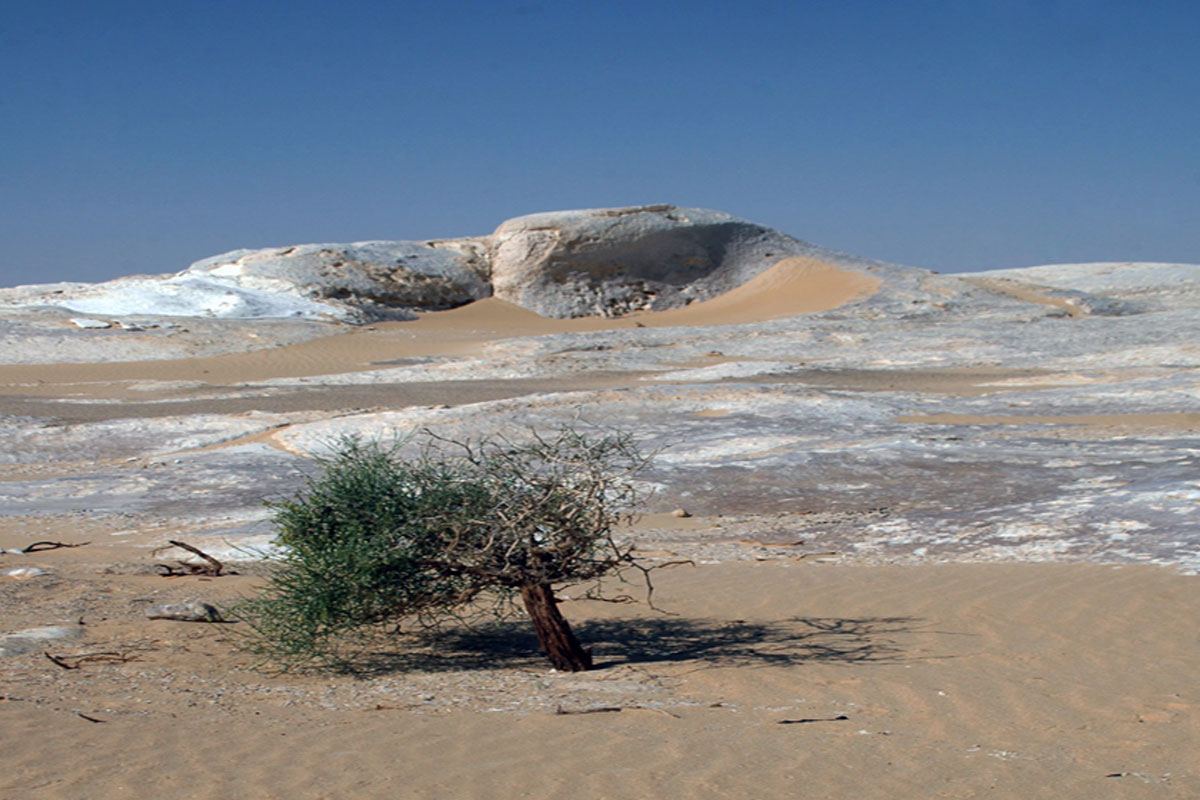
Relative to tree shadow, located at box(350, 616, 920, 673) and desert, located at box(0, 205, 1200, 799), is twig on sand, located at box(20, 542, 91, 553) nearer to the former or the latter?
desert, located at box(0, 205, 1200, 799)

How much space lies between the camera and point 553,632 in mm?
5656

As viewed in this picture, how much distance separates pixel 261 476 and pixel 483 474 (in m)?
6.59

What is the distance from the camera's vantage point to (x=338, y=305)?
32625mm

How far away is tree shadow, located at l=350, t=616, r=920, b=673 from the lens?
581 centimetres

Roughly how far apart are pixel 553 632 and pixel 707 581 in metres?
2.45

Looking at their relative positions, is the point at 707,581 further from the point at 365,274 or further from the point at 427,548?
the point at 365,274

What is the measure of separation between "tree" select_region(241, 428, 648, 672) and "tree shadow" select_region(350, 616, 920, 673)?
28 cm

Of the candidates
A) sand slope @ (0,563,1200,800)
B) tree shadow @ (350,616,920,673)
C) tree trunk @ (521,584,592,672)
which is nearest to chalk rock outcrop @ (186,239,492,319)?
tree shadow @ (350,616,920,673)

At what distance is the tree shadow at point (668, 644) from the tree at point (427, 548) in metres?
0.28

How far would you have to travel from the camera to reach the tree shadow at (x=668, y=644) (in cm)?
581

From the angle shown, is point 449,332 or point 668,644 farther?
point 449,332

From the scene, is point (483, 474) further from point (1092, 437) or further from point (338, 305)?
point (338, 305)

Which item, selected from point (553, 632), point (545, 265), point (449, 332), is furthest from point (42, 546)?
point (545, 265)

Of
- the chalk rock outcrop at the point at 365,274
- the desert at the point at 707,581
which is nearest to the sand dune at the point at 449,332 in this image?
the desert at the point at 707,581
